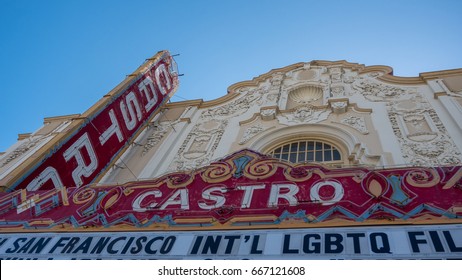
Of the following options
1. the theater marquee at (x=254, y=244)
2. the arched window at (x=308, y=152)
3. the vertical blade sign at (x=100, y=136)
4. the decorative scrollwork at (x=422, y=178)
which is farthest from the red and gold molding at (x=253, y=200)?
the arched window at (x=308, y=152)

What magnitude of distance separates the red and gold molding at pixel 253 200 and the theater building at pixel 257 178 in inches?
0.9

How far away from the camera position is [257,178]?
19.5 feet

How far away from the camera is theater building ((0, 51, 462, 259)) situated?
4438 mm

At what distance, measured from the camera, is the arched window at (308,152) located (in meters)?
10.3

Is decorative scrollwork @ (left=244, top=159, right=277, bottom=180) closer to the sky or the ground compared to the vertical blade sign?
closer to the ground

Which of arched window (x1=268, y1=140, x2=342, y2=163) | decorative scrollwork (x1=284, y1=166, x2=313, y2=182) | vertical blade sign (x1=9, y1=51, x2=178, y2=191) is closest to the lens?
decorative scrollwork (x1=284, y1=166, x2=313, y2=182)

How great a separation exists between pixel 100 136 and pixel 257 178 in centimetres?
720

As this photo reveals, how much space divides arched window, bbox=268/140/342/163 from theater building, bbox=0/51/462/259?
47mm

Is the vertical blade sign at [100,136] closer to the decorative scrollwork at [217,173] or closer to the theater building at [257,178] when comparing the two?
the theater building at [257,178]

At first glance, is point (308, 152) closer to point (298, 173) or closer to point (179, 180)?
point (298, 173)

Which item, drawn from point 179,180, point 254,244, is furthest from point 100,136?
point 254,244

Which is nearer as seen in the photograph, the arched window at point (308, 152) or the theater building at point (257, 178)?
the theater building at point (257, 178)

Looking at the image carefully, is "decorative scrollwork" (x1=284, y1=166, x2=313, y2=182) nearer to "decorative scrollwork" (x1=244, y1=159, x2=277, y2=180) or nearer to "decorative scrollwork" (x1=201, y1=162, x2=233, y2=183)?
"decorative scrollwork" (x1=244, y1=159, x2=277, y2=180)

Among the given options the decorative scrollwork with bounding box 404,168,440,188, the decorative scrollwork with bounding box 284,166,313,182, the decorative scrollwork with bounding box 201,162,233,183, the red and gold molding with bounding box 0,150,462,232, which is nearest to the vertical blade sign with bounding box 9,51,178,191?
the red and gold molding with bounding box 0,150,462,232
